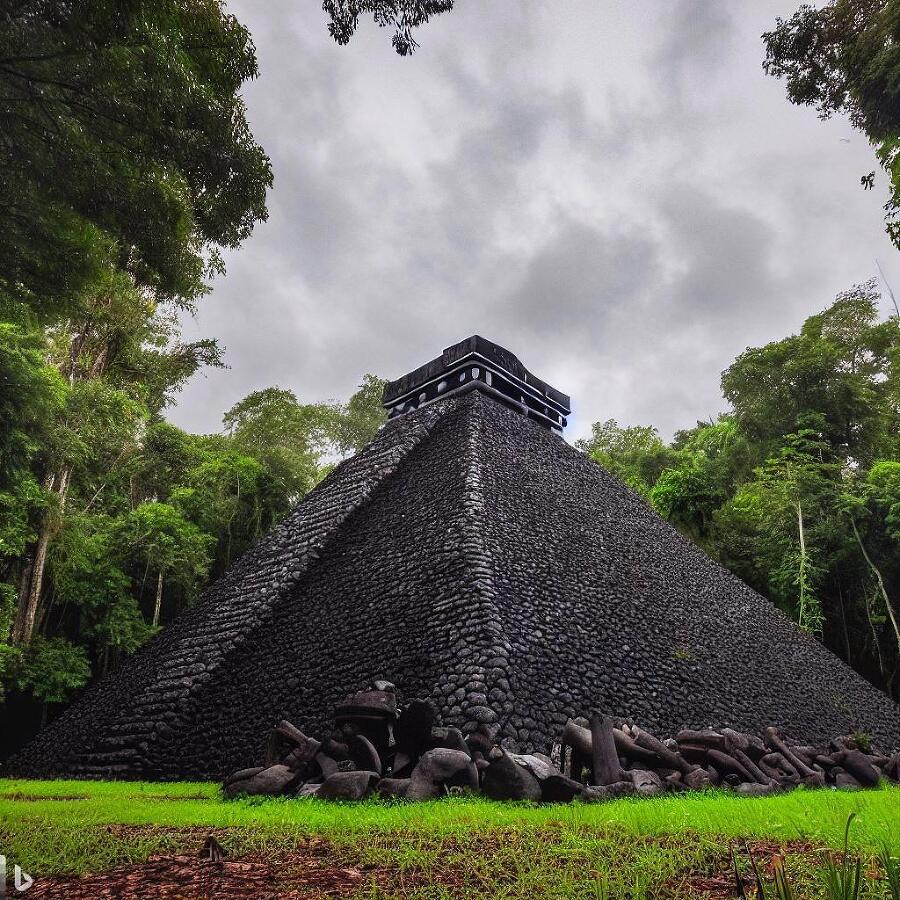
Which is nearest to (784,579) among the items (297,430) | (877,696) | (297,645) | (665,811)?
(877,696)

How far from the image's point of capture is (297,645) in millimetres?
9383

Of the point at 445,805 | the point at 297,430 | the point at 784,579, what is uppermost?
the point at 297,430

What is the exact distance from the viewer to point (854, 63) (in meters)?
6.55

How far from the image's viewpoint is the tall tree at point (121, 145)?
423cm

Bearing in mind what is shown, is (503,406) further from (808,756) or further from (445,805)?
(445,805)

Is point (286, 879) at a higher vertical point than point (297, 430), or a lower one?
lower

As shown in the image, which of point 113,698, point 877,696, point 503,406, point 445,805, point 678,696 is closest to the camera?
point 445,805

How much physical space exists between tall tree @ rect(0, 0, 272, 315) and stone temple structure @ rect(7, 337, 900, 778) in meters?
5.32

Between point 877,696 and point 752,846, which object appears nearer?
point 752,846

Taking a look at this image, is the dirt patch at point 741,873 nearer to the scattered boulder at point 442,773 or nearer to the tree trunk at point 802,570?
the scattered boulder at point 442,773

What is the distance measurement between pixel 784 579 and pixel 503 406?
31.2 ft

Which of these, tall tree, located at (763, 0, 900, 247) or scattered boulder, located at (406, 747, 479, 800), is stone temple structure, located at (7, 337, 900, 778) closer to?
scattered boulder, located at (406, 747, 479, 800)

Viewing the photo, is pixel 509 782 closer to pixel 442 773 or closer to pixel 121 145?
pixel 442 773

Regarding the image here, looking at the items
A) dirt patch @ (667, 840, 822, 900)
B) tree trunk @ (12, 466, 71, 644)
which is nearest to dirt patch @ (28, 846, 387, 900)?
dirt patch @ (667, 840, 822, 900)
